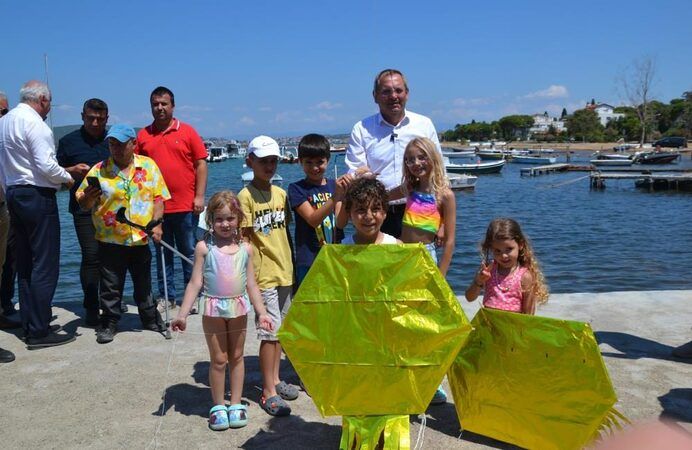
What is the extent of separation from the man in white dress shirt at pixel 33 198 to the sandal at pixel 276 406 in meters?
2.57

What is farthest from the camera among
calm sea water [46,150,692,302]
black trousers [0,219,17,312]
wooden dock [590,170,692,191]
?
wooden dock [590,170,692,191]

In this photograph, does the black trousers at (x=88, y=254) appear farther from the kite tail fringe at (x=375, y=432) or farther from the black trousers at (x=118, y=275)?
the kite tail fringe at (x=375, y=432)

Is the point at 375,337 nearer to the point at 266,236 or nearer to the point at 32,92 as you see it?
the point at 266,236

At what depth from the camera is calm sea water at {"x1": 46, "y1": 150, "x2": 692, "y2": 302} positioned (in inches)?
571

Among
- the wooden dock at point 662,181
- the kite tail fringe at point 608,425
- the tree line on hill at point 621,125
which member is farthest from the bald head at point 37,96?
the tree line on hill at point 621,125

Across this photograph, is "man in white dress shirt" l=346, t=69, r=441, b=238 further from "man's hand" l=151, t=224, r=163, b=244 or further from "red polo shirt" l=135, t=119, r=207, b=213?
"red polo shirt" l=135, t=119, r=207, b=213

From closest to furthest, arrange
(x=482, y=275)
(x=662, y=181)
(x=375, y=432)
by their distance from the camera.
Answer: (x=375, y=432)
(x=482, y=275)
(x=662, y=181)

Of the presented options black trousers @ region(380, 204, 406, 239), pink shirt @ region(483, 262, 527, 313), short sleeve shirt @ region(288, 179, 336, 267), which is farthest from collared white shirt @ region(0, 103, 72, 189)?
pink shirt @ region(483, 262, 527, 313)

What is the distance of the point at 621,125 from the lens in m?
114

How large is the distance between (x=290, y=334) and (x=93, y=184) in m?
2.90

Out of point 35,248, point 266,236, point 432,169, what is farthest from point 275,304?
point 35,248

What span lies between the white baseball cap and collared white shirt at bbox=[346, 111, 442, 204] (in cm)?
57

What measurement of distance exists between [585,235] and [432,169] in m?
20.8

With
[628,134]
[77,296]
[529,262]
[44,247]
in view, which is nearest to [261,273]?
[529,262]
